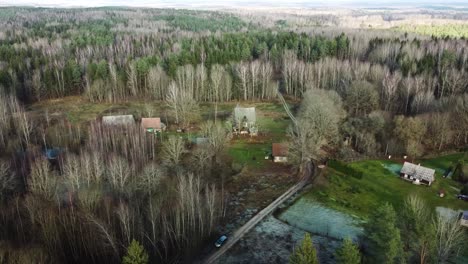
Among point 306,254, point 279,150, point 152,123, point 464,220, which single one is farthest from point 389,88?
point 306,254

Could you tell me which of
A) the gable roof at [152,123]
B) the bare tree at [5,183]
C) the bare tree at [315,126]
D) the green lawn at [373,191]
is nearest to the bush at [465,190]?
the green lawn at [373,191]

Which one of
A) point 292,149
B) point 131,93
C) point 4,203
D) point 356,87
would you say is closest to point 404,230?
point 292,149

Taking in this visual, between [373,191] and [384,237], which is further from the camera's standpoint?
[373,191]

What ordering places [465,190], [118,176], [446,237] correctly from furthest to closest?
1. [465,190]
2. [118,176]
3. [446,237]

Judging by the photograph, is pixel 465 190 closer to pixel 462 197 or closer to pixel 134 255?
pixel 462 197

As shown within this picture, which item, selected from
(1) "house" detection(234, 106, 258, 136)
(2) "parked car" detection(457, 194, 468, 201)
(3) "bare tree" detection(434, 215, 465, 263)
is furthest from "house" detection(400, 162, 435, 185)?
(1) "house" detection(234, 106, 258, 136)

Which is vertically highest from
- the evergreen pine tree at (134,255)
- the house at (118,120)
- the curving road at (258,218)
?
the evergreen pine tree at (134,255)

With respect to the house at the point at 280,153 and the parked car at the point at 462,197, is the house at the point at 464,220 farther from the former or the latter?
the house at the point at 280,153

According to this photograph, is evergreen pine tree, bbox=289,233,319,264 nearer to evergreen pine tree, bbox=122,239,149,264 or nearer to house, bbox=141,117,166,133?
evergreen pine tree, bbox=122,239,149,264
